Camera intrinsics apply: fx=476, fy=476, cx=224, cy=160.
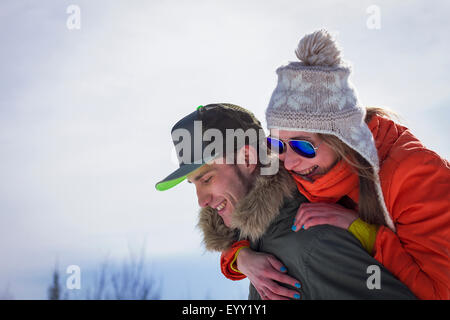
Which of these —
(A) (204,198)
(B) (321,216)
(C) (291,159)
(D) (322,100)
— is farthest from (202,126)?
(B) (321,216)

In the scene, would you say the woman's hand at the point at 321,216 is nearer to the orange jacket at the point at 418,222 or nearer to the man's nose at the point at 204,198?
the orange jacket at the point at 418,222

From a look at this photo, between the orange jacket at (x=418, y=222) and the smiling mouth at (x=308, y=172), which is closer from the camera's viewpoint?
the orange jacket at (x=418, y=222)

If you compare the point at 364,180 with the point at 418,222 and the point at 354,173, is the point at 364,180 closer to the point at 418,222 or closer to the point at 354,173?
the point at 354,173

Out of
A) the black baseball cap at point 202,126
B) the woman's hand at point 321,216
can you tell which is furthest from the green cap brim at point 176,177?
the woman's hand at point 321,216

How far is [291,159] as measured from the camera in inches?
104

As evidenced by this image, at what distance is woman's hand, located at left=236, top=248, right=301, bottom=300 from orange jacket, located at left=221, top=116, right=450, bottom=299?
49 centimetres

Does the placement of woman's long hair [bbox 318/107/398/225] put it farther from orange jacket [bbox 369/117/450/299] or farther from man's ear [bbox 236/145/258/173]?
man's ear [bbox 236/145/258/173]

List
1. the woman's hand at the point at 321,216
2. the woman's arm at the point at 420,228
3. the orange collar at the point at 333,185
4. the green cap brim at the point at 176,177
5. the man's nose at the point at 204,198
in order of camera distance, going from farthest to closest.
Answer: the man's nose at the point at 204,198 → the green cap brim at the point at 176,177 → the orange collar at the point at 333,185 → the woman's hand at the point at 321,216 → the woman's arm at the point at 420,228

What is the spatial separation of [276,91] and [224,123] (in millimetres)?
413

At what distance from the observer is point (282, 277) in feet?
8.43

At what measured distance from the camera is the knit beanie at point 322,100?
2.53 meters

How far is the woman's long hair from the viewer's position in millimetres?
2555
